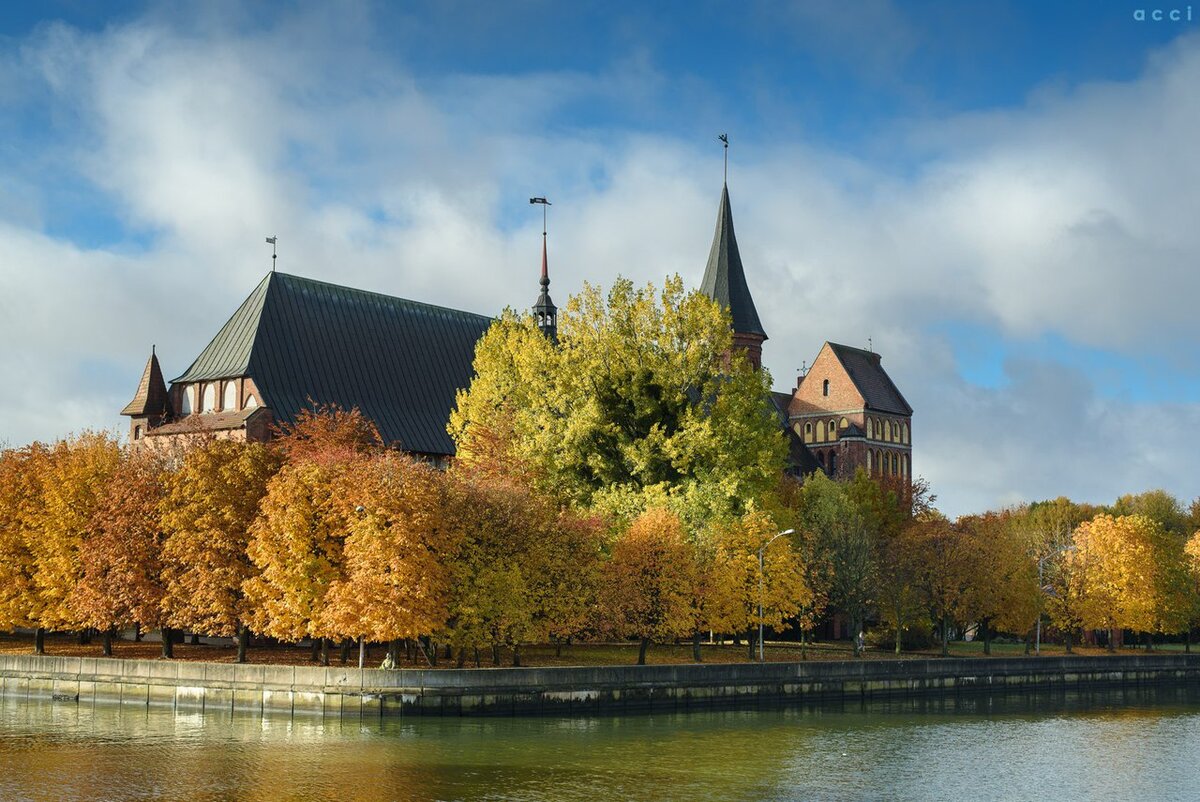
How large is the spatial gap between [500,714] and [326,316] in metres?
45.6

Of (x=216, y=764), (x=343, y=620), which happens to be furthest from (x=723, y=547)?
(x=216, y=764)

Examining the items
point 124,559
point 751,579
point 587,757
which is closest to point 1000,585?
point 751,579

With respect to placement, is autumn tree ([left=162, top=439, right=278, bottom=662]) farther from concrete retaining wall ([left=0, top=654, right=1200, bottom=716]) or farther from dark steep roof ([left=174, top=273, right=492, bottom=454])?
dark steep roof ([left=174, top=273, right=492, bottom=454])

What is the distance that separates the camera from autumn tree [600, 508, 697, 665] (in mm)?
60375

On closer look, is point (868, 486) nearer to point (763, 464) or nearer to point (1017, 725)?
point (763, 464)

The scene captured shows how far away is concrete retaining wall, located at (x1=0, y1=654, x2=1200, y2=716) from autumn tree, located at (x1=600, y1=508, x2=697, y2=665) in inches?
129

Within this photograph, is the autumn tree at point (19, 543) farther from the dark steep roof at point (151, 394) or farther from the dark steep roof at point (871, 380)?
the dark steep roof at point (871, 380)

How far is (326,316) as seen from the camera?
3580 inches

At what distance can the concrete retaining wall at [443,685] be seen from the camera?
49.7m

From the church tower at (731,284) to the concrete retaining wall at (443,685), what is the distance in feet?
134

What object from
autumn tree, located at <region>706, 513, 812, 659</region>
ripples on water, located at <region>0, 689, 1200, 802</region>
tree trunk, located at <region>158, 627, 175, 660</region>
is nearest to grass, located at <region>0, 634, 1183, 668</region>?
tree trunk, located at <region>158, 627, 175, 660</region>

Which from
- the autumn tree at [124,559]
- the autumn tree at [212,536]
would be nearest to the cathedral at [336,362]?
the autumn tree at [124,559]

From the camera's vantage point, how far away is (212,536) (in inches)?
2275

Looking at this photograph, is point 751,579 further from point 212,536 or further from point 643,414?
point 212,536
